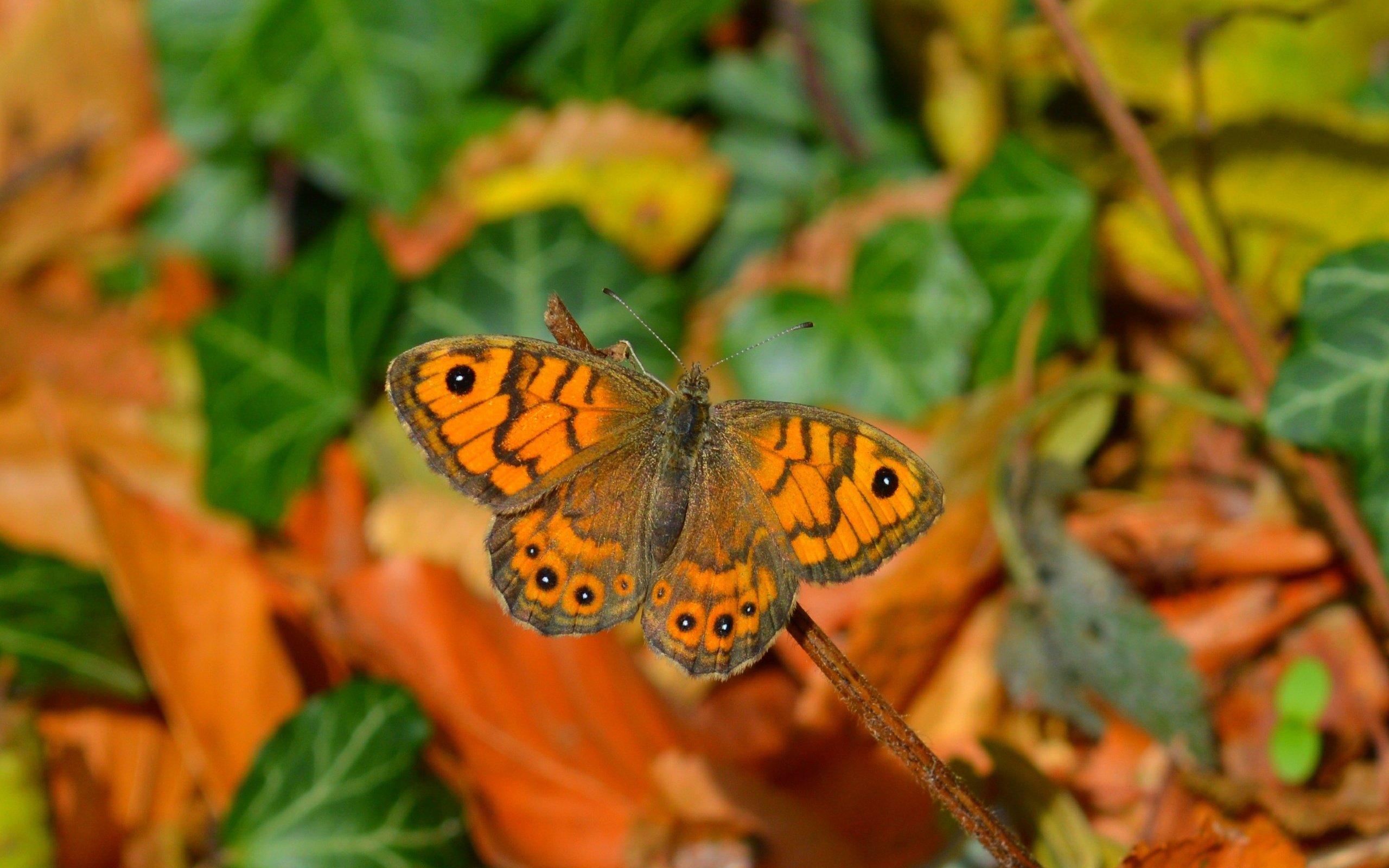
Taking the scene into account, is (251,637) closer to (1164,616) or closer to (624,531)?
(624,531)

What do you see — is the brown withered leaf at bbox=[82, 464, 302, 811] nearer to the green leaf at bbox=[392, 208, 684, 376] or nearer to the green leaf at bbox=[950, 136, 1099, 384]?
the green leaf at bbox=[392, 208, 684, 376]

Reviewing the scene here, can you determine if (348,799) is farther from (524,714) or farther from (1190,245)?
(1190,245)

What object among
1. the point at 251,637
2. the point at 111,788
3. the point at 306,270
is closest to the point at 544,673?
the point at 251,637

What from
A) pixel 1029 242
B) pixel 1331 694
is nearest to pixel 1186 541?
pixel 1331 694

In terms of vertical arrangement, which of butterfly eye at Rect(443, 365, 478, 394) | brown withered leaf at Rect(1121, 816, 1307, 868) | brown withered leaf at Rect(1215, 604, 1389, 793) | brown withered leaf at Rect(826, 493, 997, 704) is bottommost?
brown withered leaf at Rect(1215, 604, 1389, 793)

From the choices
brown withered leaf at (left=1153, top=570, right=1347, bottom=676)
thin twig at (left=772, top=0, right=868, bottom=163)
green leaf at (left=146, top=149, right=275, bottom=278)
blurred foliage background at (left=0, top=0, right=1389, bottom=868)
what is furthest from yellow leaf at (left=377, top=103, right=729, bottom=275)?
brown withered leaf at (left=1153, top=570, right=1347, bottom=676)

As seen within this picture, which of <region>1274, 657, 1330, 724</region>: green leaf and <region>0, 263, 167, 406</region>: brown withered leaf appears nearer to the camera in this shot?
<region>1274, 657, 1330, 724</region>: green leaf

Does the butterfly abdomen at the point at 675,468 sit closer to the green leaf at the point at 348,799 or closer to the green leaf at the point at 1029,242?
the green leaf at the point at 348,799
